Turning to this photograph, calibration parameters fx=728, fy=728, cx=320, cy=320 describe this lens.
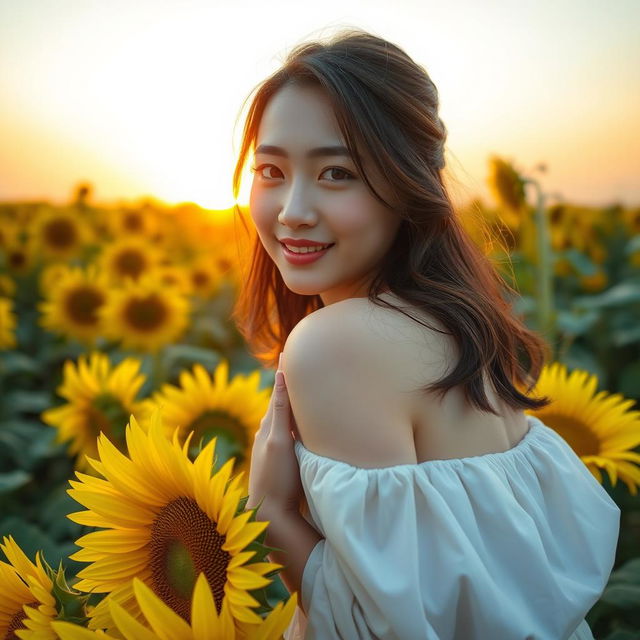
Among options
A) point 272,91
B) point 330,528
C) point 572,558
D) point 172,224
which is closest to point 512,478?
point 572,558

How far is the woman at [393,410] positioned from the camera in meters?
1.10

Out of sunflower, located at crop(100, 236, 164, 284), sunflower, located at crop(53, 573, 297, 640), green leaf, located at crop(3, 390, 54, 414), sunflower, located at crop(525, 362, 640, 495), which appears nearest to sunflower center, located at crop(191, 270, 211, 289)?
sunflower, located at crop(100, 236, 164, 284)

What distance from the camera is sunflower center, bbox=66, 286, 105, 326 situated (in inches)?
133

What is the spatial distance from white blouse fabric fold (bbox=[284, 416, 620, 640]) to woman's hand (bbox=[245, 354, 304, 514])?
0.03 m

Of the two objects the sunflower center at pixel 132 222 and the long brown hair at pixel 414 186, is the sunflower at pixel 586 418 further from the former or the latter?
the sunflower center at pixel 132 222

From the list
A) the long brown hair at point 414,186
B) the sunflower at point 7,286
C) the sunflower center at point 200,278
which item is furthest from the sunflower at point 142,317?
the long brown hair at point 414,186

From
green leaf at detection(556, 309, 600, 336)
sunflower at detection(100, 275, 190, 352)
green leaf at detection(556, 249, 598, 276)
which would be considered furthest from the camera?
green leaf at detection(556, 249, 598, 276)

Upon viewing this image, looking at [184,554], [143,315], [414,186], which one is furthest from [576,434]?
[143,315]

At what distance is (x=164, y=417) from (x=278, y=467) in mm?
772

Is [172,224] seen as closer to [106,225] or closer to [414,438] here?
[106,225]

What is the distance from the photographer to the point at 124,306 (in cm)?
317

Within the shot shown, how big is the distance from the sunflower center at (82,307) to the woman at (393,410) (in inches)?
81.9

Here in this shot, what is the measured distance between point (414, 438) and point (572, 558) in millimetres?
385

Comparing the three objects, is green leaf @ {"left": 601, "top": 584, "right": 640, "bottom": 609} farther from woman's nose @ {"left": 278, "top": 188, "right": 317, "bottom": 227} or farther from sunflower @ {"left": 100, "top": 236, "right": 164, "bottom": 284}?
sunflower @ {"left": 100, "top": 236, "right": 164, "bottom": 284}
